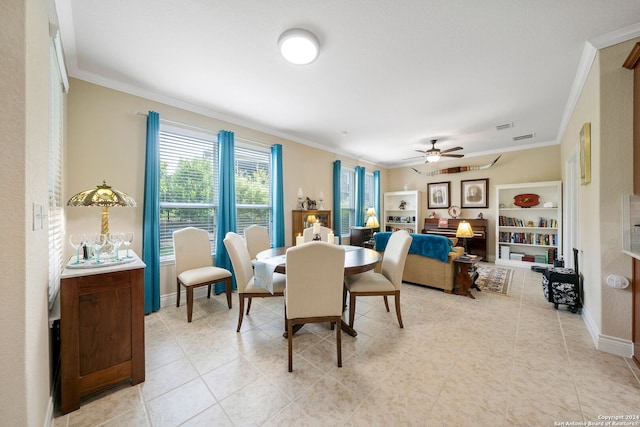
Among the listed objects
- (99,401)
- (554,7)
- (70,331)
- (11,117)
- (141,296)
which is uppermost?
(554,7)

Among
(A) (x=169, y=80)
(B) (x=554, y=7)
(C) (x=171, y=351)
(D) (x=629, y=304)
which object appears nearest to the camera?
(B) (x=554, y=7)

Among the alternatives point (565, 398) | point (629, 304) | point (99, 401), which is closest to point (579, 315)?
point (629, 304)

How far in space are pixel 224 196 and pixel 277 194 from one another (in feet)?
3.34

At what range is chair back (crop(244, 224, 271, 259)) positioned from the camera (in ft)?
11.7

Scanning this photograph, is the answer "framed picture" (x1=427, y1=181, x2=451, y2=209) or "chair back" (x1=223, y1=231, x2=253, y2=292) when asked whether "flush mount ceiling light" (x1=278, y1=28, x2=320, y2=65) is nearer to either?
"chair back" (x1=223, y1=231, x2=253, y2=292)

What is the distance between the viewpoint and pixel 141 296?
176 centimetres

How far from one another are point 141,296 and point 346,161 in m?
5.16

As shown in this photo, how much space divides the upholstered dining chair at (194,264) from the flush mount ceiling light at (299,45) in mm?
2433

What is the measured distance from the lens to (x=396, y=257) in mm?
2611

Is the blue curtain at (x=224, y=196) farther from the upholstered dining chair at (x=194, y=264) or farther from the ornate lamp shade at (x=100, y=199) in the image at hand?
the ornate lamp shade at (x=100, y=199)

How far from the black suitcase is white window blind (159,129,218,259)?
4641 millimetres

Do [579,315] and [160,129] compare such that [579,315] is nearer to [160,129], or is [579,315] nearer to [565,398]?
[565,398]

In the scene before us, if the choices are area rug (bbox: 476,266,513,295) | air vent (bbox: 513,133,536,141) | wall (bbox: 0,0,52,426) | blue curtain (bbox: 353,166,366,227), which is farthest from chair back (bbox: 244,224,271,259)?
air vent (bbox: 513,133,536,141)

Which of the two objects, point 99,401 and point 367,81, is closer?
point 99,401
